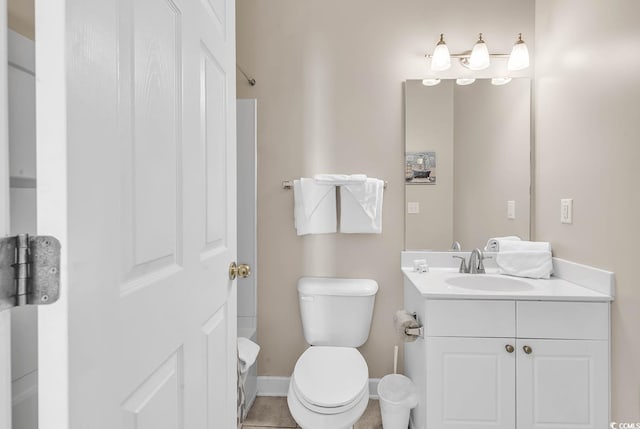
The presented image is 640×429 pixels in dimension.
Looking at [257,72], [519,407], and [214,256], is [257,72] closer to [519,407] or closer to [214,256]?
[214,256]

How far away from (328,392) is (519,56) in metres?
1.98

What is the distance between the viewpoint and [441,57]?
206cm

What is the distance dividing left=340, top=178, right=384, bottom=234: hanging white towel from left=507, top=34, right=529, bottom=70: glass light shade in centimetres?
98

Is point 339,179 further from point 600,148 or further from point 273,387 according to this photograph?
point 273,387

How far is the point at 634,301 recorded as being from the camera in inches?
53.8

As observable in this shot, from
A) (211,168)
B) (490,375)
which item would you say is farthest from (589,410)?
(211,168)

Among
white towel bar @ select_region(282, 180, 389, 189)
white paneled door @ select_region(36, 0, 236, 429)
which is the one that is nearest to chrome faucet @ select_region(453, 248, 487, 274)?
→ white towel bar @ select_region(282, 180, 389, 189)

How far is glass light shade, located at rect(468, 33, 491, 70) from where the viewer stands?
2049 mm

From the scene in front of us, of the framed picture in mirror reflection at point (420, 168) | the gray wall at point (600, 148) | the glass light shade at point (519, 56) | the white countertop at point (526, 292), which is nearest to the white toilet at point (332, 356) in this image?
the white countertop at point (526, 292)

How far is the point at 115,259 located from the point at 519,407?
1655 mm

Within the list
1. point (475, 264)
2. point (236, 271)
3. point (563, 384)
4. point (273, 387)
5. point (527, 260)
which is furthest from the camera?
point (273, 387)

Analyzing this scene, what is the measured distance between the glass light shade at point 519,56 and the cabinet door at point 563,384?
4.73 feet

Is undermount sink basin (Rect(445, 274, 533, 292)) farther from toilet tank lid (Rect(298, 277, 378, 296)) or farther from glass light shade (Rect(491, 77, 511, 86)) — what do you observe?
glass light shade (Rect(491, 77, 511, 86))

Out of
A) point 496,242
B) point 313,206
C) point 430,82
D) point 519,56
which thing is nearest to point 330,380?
point 313,206
